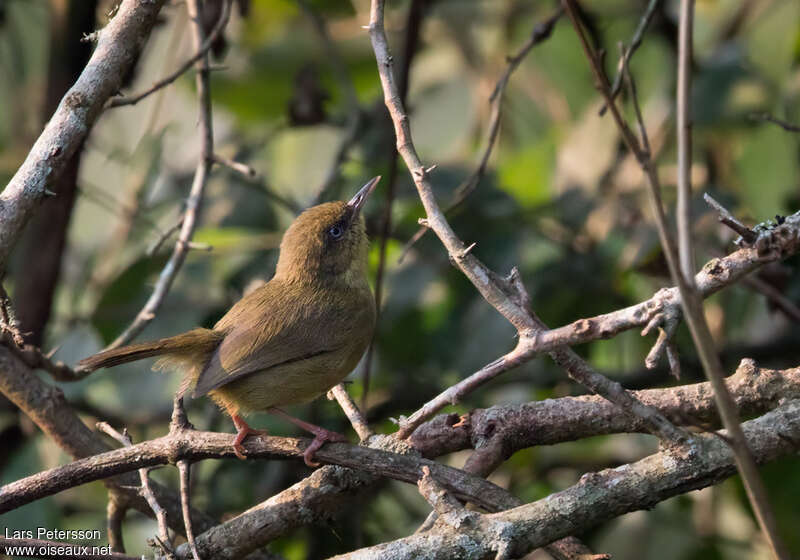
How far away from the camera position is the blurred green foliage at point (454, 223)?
4871mm

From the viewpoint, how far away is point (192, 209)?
3895mm

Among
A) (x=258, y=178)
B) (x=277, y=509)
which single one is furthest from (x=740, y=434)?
(x=258, y=178)

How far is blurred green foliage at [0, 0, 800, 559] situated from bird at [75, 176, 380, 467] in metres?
0.73

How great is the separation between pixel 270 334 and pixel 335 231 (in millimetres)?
823

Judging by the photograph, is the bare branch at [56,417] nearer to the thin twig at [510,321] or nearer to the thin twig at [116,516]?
the thin twig at [116,516]

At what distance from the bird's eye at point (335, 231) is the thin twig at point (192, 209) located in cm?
61

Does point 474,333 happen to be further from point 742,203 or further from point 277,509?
point 277,509

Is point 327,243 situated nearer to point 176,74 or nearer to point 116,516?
point 176,74

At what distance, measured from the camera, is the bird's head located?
413cm

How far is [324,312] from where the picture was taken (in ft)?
12.4

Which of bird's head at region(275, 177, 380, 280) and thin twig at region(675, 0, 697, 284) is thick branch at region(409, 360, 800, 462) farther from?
bird's head at region(275, 177, 380, 280)

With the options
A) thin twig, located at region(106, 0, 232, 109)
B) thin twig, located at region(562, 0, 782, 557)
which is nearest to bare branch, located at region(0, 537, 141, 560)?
thin twig, located at region(106, 0, 232, 109)

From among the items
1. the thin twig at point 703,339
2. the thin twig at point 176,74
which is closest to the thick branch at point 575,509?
the thin twig at point 703,339

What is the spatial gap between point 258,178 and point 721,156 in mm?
3220
